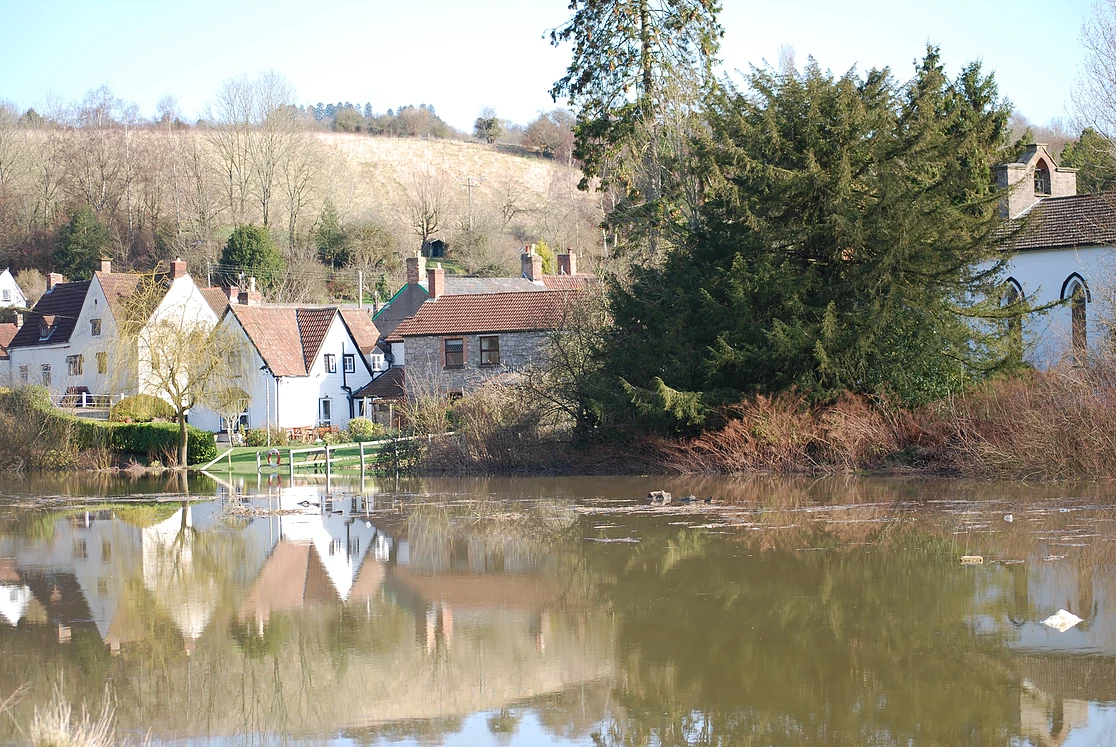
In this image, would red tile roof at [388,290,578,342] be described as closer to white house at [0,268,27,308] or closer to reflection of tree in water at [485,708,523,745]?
reflection of tree in water at [485,708,523,745]

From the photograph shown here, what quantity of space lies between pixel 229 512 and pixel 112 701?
52.1 ft

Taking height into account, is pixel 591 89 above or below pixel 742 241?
above

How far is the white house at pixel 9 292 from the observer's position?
84812mm

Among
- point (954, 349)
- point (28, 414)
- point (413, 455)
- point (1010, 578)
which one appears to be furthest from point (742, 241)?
point (28, 414)

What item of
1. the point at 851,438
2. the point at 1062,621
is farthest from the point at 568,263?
the point at 1062,621

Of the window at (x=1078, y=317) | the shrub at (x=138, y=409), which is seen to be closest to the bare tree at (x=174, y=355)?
the shrub at (x=138, y=409)

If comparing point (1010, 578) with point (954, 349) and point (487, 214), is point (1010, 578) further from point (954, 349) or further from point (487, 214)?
point (487, 214)

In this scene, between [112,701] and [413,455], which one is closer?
[112,701]

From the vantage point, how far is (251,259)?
79.5m

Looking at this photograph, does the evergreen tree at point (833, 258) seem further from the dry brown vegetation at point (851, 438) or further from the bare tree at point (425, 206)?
the bare tree at point (425, 206)

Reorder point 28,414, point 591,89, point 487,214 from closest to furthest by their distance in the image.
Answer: point 591,89 → point 28,414 → point 487,214

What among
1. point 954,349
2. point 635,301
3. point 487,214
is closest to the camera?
A: point 954,349

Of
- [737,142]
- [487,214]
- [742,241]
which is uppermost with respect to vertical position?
[487,214]

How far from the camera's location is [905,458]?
26359mm
